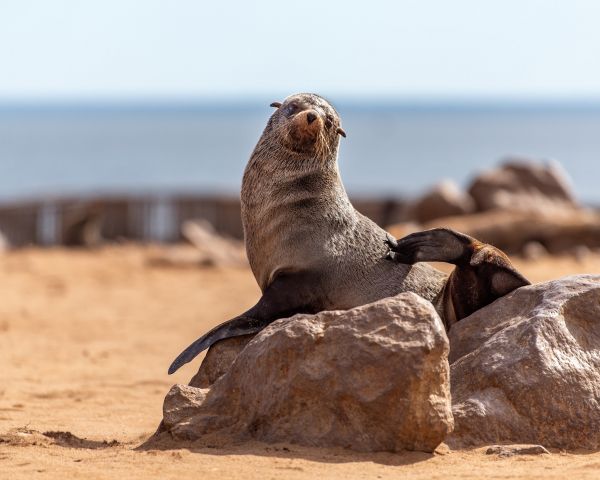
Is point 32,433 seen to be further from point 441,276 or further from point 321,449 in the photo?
A: point 441,276

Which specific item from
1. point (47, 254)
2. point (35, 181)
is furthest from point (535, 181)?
point (35, 181)

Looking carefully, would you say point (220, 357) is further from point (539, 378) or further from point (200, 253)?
point (200, 253)

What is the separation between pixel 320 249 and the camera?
248 inches

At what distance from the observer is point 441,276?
6.76m

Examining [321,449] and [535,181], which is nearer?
[321,449]

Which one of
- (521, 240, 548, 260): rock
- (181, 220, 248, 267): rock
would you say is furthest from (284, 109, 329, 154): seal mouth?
(181, 220, 248, 267): rock

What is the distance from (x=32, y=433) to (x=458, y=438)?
228cm

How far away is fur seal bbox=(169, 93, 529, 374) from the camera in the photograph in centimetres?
618

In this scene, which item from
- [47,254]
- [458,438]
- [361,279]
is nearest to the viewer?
[458,438]

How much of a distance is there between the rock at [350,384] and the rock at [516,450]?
0.29m

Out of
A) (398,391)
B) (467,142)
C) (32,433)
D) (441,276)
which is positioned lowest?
(32,433)

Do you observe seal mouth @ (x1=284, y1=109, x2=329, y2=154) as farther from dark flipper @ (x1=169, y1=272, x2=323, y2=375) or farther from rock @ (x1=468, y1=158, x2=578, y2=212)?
rock @ (x1=468, y1=158, x2=578, y2=212)

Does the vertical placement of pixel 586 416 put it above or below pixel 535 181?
below

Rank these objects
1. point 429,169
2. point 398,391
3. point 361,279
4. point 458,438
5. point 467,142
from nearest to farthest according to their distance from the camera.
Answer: point 398,391 < point 458,438 < point 361,279 < point 429,169 < point 467,142
